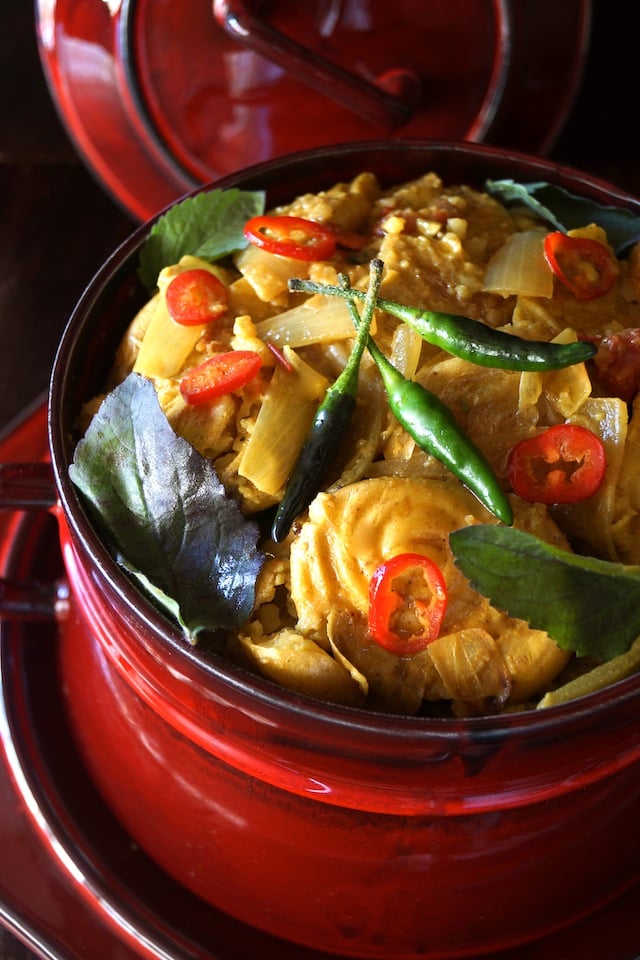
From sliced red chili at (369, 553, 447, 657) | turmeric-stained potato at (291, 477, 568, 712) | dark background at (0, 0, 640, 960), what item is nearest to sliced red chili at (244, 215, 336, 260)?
turmeric-stained potato at (291, 477, 568, 712)

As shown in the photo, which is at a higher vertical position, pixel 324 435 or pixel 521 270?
pixel 521 270

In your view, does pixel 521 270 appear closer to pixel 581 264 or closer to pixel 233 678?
pixel 581 264

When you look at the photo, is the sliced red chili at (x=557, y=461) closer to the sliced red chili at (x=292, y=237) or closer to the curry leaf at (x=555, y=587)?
the curry leaf at (x=555, y=587)

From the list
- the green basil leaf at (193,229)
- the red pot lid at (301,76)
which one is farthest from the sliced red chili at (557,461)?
the red pot lid at (301,76)

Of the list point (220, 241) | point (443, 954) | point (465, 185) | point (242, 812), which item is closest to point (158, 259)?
point (220, 241)

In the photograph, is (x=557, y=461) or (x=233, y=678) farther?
(x=557, y=461)

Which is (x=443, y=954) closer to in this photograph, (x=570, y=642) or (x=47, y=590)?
(x=570, y=642)

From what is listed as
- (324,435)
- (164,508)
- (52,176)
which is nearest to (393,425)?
(324,435)

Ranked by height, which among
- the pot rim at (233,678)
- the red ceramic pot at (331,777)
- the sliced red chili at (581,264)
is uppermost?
the sliced red chili at (581,264)
